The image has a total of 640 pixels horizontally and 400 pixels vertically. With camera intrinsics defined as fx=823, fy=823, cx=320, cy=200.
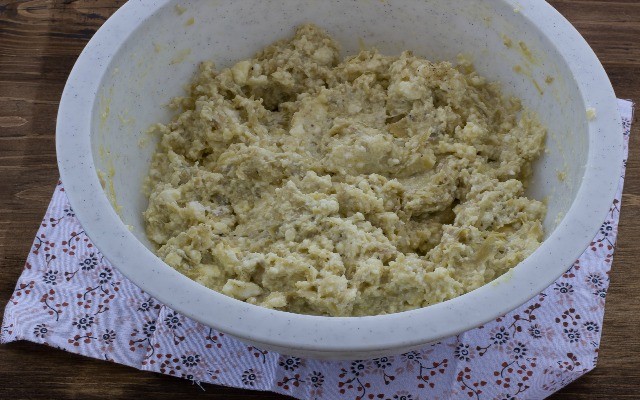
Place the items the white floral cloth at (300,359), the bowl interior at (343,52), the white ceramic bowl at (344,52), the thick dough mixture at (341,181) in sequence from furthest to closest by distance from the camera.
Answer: the white floral cloth at (300,359) < the bowl interior at (343,52) < the thick dough mixture at (341,181) < the white ceramic bowl at (344,52)

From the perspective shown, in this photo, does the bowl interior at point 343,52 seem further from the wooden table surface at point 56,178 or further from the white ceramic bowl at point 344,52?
the wooden table surface at point 56,178

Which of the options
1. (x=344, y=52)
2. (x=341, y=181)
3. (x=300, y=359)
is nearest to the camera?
(x=341, y=181)

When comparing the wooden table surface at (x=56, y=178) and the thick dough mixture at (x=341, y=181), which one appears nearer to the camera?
the thick dough mixture at (x=341, y=181)

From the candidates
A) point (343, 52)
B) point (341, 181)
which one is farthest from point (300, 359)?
point (343, 52)

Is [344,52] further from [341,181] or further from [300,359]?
[300,359]

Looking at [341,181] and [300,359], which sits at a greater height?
[341,181]

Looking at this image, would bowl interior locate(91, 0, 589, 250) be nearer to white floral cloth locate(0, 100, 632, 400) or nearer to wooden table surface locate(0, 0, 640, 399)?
white floral cloth locate(0, 100, 632, 400)

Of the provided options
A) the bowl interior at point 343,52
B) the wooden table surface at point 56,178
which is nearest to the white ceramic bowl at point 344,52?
the bowl interior at point 343,52

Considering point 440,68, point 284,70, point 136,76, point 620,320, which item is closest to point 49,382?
point 136,76
